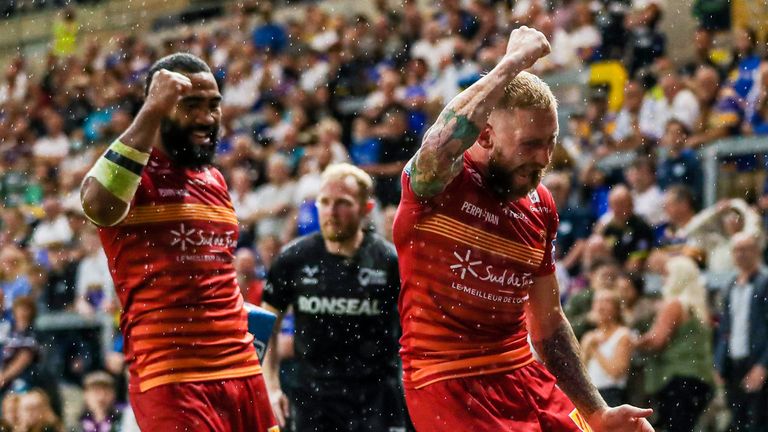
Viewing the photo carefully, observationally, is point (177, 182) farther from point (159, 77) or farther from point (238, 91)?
point (238, 91)

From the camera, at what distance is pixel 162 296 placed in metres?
5.32

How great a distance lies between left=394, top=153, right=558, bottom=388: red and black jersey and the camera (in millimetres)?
4652

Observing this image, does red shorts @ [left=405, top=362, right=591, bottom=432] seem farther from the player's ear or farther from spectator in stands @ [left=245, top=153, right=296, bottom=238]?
spectator in stands @ [left=245, top=153, right=296, bottom=238]

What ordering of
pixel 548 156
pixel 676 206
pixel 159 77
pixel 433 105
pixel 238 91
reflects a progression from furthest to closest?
pixel 238 91 → pixel 433 105 → pixel 676 206 → pixel 159 77 → pixel 548 156

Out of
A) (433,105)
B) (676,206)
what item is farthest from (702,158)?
(433,105)

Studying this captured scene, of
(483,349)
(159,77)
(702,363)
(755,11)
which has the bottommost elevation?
(702,363)

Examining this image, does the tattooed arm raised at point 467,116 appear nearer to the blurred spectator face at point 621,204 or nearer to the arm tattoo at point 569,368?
the arm tattoo at point 569,368

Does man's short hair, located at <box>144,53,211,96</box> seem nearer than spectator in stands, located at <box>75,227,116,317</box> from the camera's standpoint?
Yes

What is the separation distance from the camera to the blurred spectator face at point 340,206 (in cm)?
782

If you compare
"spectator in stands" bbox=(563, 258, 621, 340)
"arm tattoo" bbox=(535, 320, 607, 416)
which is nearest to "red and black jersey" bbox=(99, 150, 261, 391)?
"arm tattoo" bbox=(535, 320, 607, 416)

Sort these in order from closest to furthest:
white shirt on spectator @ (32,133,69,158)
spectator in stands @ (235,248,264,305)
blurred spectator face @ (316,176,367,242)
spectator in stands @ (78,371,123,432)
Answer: blurred spectator face @ (316,176,367,242), spectator in stands @ (235,248,264,305), spectator in stands @ (78,371,123,432), white shirt on spectator @ (32,133,69,158)

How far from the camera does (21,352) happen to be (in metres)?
12.1

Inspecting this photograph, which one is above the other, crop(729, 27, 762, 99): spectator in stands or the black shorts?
crop(729, 27, 762, 99): spectator in stands

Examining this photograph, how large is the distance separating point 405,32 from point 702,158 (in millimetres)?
6568
